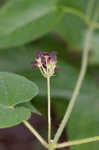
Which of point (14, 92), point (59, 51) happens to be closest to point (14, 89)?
point (14, 92)

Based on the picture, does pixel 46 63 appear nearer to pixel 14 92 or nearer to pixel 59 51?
pixel 14 92

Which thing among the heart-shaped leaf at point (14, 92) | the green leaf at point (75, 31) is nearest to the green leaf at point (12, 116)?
the heart-shaped leaf at point (14, 92)

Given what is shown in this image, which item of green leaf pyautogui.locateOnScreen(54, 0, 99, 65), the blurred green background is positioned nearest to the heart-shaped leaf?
the blurred green background

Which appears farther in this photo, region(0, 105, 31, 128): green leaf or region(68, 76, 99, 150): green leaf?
region(68, 76, 99, 150): green leaf

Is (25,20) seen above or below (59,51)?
above

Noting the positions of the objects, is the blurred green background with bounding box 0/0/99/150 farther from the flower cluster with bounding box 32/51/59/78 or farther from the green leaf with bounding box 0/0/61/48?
the flower cluster with bounding box 32/51/59/78

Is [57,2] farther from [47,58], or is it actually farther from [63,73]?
[47,58]

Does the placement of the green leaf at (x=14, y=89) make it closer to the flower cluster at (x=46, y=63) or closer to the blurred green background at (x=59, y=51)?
the flower cluster at (x=46, y=63)
